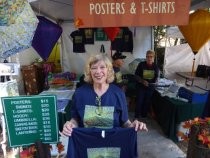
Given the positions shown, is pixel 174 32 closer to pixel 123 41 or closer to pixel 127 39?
pixel 127 39

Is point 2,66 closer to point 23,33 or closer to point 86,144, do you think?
point 23,33

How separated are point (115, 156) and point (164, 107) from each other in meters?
3.16

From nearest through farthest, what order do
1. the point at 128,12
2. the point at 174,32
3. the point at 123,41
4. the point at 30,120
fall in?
the point at 30,120 → the point at 128,12 → the point at 123,41 → the point at 174,32

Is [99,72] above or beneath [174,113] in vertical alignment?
above

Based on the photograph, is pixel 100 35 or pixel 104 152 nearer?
pixel 104 152

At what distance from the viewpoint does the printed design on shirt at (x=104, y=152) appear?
2.15 metres

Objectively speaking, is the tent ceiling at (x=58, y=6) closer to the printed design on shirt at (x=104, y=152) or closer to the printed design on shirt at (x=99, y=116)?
the printed design on shirt at (x=99, y=116)

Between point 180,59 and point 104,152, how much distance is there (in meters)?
7.71

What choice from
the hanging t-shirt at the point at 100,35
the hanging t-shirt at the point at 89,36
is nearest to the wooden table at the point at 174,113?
the hanging t-shirt at the point at 100,35

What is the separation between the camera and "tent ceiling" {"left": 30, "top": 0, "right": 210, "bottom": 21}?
506 centimetres

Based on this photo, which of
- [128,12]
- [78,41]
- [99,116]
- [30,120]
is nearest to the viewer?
[99,116]

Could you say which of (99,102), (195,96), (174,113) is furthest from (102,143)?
(195,96)

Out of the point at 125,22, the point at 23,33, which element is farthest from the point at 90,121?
the point at 23,33

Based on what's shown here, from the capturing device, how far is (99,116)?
2.23m
